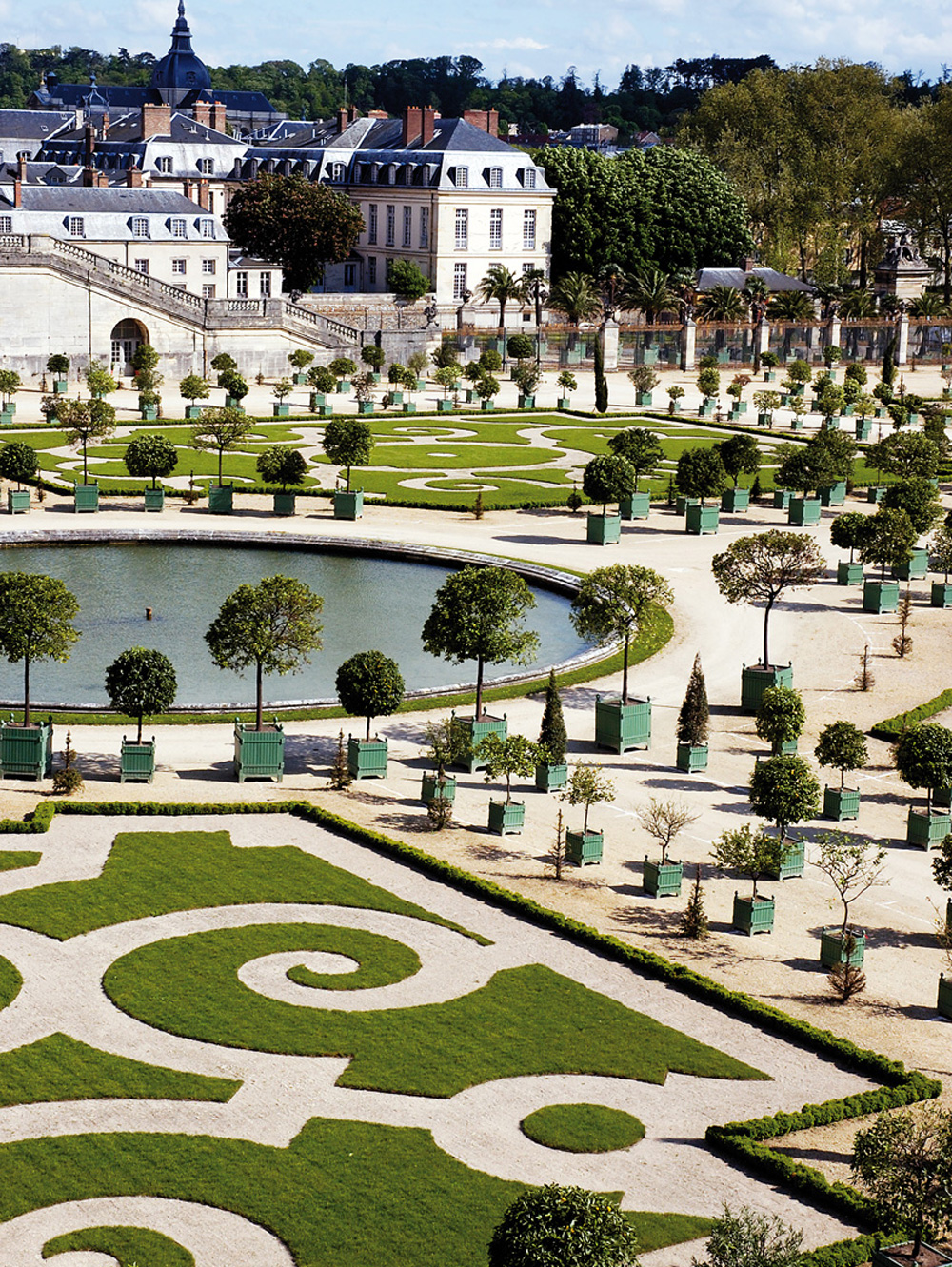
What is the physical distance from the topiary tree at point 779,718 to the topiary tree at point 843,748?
5.26 ft

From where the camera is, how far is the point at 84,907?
31.8 m

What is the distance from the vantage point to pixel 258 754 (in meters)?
38.8

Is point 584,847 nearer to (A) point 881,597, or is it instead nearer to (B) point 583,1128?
(B) point 583,1128

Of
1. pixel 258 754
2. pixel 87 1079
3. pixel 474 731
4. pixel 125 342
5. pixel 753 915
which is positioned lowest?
pixel 87 1079

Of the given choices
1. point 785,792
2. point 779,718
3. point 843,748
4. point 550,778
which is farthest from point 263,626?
point 843,748

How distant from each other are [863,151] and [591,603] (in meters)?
131

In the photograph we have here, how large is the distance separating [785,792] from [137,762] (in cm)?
1292

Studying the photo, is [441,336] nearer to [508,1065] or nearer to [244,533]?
[244,533]

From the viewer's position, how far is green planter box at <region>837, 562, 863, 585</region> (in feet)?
194

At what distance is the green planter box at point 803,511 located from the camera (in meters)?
68.4

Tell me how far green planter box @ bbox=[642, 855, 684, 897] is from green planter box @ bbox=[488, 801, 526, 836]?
143 inches

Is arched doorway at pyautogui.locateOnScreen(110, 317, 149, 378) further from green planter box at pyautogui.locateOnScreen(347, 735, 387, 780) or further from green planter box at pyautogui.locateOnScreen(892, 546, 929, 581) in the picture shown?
green planter box at pyautogui.locateOnScreen(347, 735, 387, 780)

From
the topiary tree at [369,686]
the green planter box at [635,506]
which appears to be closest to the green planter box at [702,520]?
the green planter box at [635,506]

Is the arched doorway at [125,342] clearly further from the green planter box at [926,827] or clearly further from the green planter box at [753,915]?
the green planter box at [753,915]
